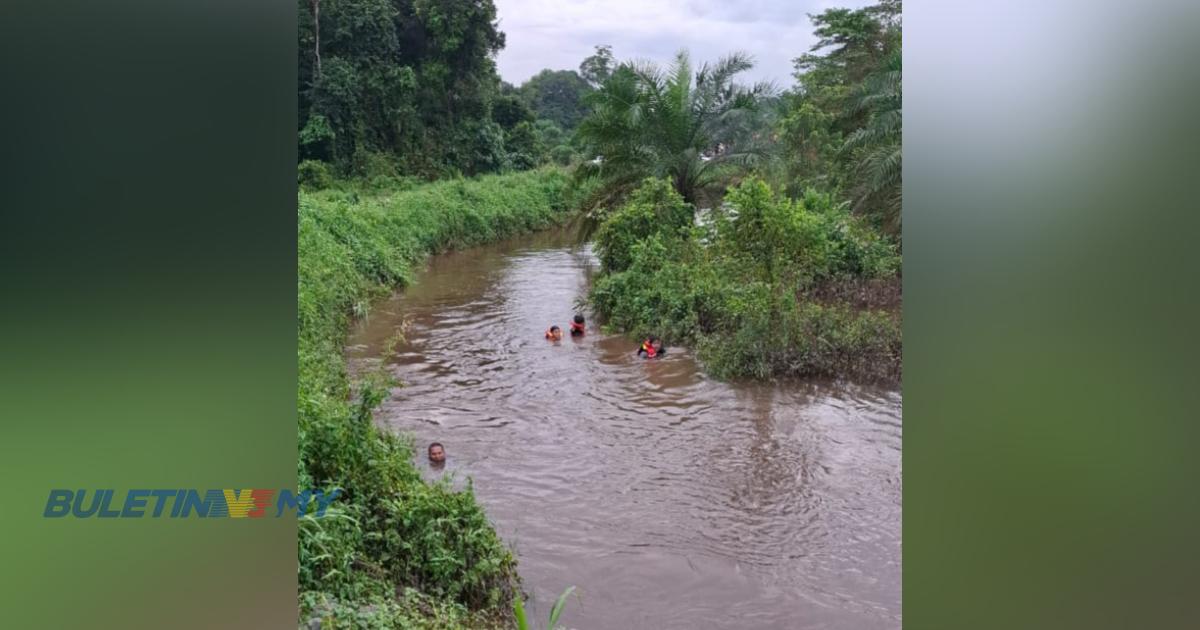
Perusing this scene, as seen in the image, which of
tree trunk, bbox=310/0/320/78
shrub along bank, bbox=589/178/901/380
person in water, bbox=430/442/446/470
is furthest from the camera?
tree trunk, bbox=310/0/320/78

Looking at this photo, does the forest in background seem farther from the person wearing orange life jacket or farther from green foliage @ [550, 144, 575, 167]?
green foliage @ [550, 144, 575, 167]

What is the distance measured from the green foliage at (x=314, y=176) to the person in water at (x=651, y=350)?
32.2 ft

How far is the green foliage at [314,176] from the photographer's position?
16719mm

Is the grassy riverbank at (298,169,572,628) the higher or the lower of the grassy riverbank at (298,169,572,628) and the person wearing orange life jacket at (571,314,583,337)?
the lower

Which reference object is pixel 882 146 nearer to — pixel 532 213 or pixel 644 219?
pixel 644 219

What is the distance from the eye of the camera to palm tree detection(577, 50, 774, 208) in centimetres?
1238

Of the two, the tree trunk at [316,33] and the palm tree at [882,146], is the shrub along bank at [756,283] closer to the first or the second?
the palm tree at [882,146]

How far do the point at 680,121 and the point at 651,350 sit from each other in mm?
4845
